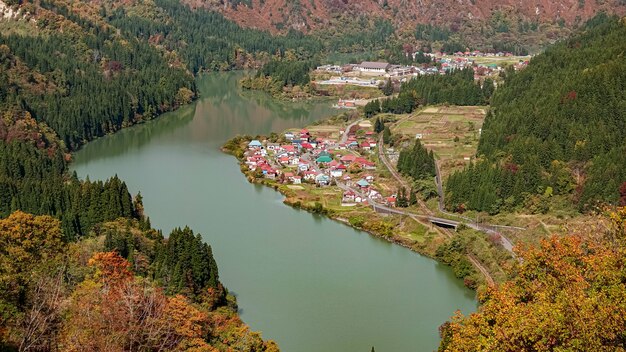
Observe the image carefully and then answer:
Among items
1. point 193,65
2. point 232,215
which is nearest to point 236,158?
point 232,215

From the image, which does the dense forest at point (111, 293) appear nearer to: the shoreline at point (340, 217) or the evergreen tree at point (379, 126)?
the shoreline at point (340, 217)

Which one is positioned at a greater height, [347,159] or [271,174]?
[347,159]

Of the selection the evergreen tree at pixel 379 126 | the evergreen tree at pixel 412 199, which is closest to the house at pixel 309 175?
the evergreen tree at pixel 412 199

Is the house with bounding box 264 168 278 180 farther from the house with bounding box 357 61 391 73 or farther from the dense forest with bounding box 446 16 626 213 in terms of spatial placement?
the house with bounding box 357 61 391 73

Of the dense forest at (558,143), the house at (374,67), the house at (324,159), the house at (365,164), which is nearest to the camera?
the dense forest at (558,143)

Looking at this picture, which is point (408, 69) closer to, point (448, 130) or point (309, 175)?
point (448, 130)

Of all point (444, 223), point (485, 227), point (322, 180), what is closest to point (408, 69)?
point (322, 180)
